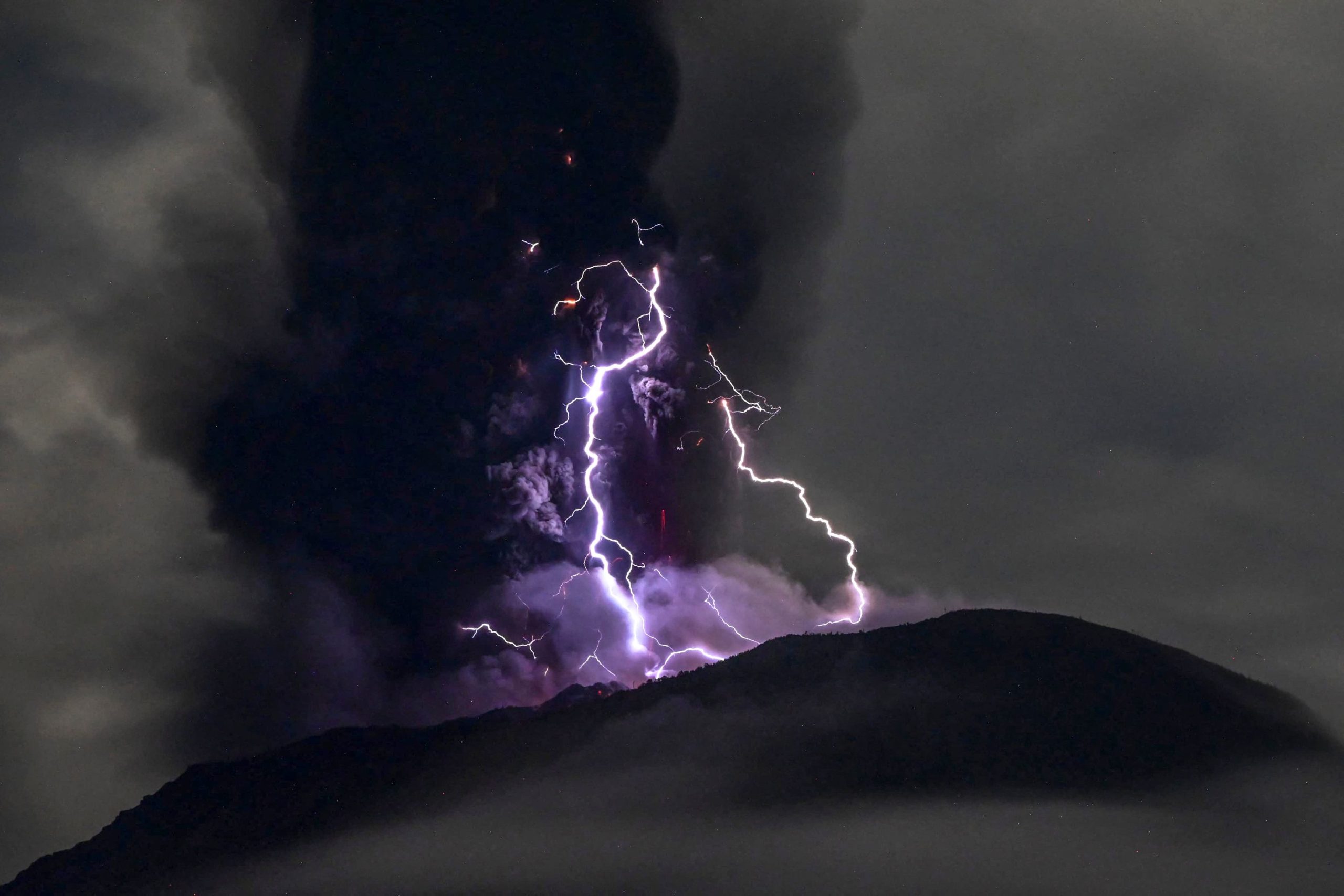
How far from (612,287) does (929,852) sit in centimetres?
1549

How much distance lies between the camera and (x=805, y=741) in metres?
24.7

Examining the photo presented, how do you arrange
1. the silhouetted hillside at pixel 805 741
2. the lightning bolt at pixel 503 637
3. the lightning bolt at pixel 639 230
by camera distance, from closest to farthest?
the silhouetted hillside at pixel 805 741 → the lightning bolt at pixel 639 230 → the lightning bolt at pixel 503 637

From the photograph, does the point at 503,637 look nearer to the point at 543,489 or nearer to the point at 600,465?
the point at 543,489

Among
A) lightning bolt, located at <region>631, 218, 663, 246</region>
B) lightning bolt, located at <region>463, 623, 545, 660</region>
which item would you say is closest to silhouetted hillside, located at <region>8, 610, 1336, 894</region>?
lightning bolt, located at <region>463, 623, 545, 660</region>

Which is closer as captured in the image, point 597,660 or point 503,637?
point 597,660

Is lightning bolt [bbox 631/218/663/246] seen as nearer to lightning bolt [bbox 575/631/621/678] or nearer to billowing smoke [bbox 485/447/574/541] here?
billowing smoke [bbox 485/447/574/541]

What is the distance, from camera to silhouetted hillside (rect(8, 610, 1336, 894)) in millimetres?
23203

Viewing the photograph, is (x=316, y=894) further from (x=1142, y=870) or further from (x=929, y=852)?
(x=1142, y=870)

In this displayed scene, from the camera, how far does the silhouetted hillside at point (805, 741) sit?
76.1 feet

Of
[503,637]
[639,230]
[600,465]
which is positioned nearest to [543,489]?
[600,465]

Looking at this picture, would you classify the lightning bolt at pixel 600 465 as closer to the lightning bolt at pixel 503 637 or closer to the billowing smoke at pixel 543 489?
the billowing smoke at pixel 543 489

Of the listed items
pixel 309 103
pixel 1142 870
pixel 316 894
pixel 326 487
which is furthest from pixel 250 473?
pixel 1142 870

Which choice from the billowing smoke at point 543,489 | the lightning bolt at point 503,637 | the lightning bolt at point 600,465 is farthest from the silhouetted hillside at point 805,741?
the billowing smoke at point 543,489

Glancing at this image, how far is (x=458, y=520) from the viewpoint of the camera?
29.0 m
